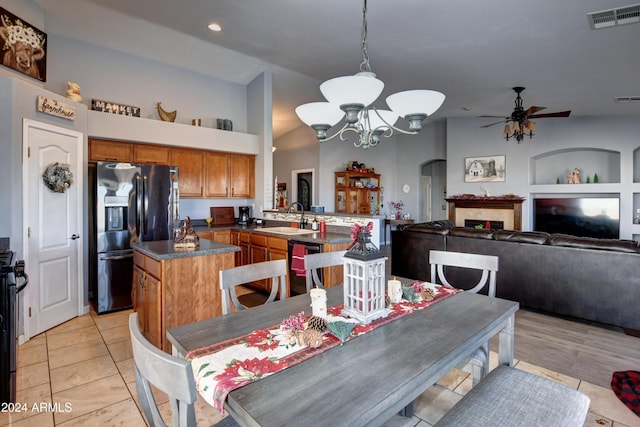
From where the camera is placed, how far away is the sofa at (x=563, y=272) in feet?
9.93

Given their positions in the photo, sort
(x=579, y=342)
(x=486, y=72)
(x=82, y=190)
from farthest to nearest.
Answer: (x=486, y=72)
(x=82, y=190)
(x=579, y=342)

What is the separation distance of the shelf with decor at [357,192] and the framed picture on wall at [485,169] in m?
2.47

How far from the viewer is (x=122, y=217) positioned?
381 centimetres

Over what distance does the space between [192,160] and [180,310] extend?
299 cm

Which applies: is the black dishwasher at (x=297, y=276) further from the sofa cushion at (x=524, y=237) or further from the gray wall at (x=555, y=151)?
the gray wall at (x=555, y=151)

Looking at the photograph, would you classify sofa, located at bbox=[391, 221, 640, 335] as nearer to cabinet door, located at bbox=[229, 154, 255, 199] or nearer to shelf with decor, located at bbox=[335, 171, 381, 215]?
cabinet door, located at bbox=[229, 154, 255, 199]

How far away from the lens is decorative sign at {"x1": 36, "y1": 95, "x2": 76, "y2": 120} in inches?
124

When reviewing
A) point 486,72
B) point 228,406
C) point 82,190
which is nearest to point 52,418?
point 228,406

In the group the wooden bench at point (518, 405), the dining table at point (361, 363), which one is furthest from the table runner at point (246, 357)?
the wooden bench at point (518, 405)

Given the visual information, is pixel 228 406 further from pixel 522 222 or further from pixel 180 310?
pixel 522 222

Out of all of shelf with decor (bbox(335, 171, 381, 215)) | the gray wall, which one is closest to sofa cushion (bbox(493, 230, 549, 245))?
the gray wall

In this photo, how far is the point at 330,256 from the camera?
2.29 meters

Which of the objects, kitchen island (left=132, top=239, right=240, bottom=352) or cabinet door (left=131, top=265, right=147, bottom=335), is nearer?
kitchen island (left=132, top=239, right=240, bottom=352)

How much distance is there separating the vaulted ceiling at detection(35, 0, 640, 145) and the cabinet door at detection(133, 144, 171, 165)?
53.0 inches
